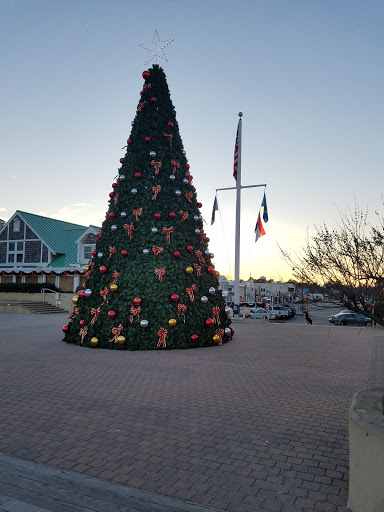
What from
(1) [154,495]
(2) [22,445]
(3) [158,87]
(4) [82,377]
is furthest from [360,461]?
(3) [158,87]

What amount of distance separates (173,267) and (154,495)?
8065 millimetres

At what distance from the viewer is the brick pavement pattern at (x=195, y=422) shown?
11.6 feet

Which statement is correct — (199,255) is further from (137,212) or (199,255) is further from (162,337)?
(162,337)

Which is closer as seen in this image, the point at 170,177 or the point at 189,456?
the point at 189,456

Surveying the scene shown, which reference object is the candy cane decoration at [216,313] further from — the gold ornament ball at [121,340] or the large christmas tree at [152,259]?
the gold ornament ball at [121,340]

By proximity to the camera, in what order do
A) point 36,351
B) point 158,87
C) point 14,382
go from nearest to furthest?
1. point 14,382
2. point 36,351
3. point 158,87

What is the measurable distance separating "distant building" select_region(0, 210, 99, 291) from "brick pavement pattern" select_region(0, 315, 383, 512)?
77.2 ft

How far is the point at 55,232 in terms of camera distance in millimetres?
36438

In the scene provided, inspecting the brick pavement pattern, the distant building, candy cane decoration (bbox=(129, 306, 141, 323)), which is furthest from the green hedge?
candy cane decoration (bbox=(129, 306, 141, 323))

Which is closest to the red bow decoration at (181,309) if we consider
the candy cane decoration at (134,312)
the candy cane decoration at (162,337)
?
the candy cane decoration at (162,337)

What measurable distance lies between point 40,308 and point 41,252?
827 centimetres

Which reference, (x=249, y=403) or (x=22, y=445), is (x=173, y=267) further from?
(x=22, y=445)

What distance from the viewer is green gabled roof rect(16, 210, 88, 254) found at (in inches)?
1353

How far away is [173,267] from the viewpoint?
1118cm
